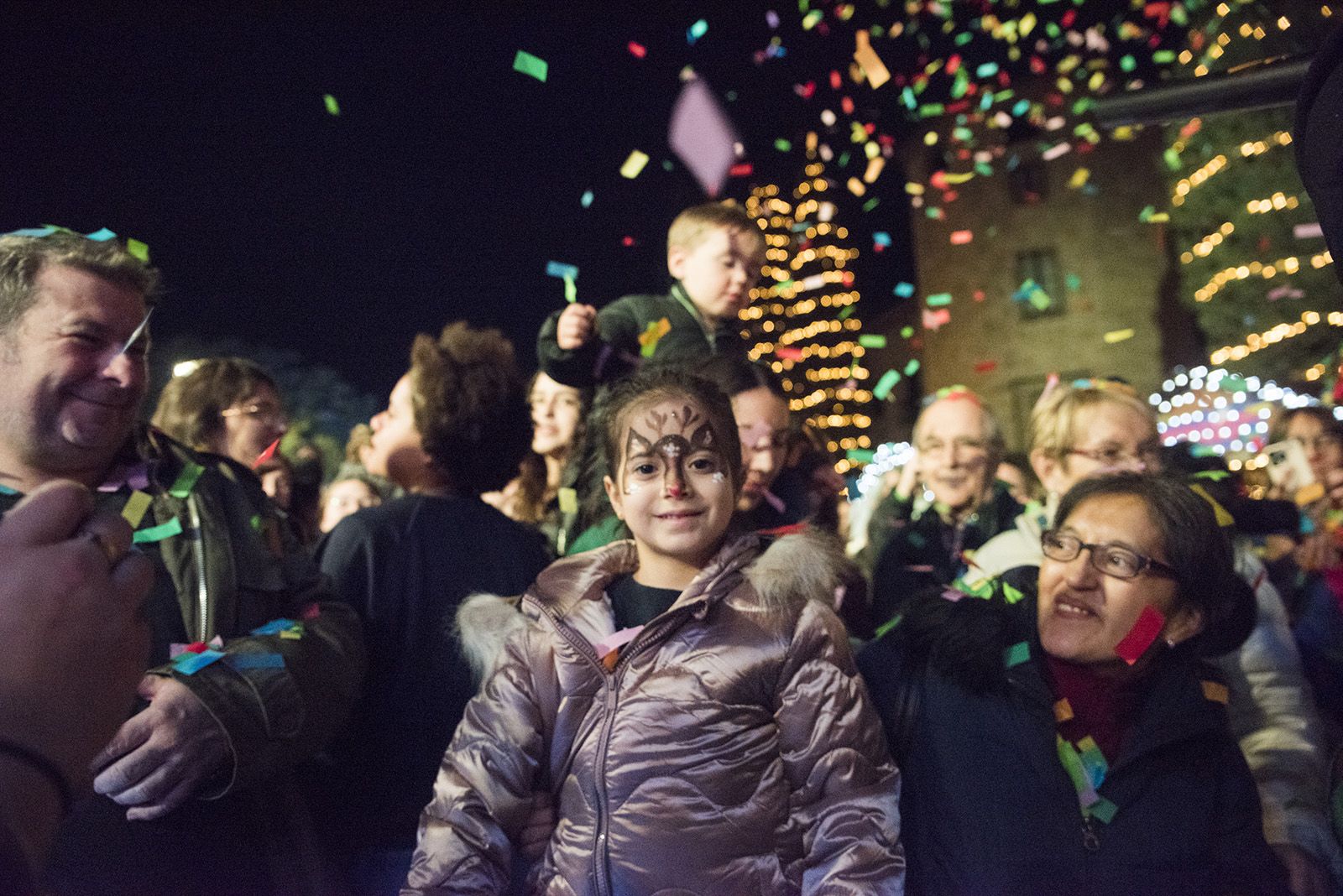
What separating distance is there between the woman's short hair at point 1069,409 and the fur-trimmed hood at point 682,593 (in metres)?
1.77

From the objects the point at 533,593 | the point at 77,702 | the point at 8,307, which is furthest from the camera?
the point at 533,593

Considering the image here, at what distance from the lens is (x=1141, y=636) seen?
2736 mm

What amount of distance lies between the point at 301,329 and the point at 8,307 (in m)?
14.7

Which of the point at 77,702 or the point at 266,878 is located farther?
the point at 266,878

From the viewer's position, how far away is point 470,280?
1312 centimetres

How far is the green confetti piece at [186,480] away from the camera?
2.50m

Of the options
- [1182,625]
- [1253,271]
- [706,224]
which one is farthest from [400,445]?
[1253,271]

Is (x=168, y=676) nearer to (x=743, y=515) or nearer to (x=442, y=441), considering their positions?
(x=442, y=441)

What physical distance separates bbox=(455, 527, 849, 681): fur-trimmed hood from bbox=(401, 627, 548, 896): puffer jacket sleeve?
76 millimetres

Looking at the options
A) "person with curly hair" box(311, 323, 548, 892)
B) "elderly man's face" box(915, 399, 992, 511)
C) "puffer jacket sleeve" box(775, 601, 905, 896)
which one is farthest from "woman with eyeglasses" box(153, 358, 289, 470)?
"elderly man's face" box(915, 399, 992, 511)

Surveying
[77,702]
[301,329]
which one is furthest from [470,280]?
[77,702]

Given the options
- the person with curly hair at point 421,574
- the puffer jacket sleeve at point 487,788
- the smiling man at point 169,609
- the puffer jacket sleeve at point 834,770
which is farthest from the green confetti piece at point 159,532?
the puffer jacket sleeve at point 834,770

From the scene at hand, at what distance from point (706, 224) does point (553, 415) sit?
1370 mm

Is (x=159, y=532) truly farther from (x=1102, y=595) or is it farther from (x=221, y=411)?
(x=1102, y=595)
